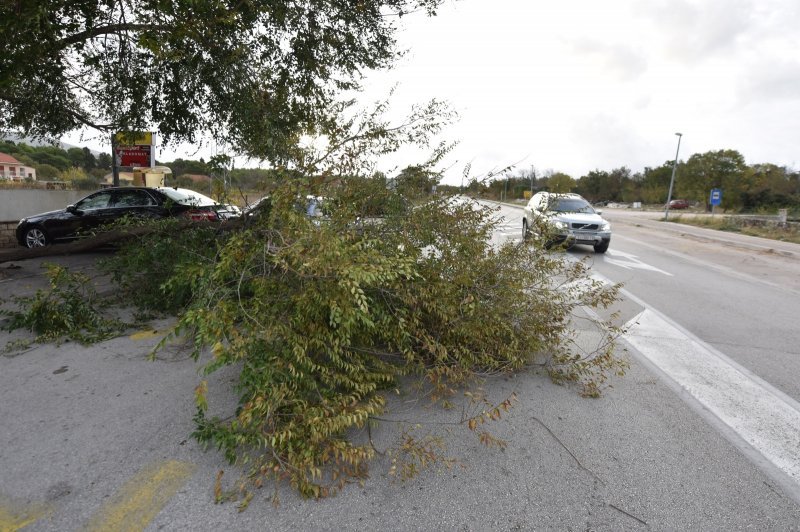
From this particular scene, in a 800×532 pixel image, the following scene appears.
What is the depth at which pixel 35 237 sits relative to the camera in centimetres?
1006

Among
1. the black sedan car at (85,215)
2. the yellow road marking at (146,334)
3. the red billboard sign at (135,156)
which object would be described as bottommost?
the yellow road marking at (146,334)

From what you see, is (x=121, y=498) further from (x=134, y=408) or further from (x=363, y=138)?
(x=363, y=138)

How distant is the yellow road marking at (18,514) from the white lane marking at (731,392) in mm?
4156

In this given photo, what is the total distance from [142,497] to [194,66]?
20.1 feet

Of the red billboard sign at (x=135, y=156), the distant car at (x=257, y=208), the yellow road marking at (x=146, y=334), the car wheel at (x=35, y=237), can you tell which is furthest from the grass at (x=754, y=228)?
the car wheel at (x=35, y=237)

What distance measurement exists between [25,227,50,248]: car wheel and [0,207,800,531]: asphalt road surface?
771 cm

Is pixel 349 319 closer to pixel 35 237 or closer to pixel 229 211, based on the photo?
pixel 229 211

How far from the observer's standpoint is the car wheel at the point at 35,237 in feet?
32.9

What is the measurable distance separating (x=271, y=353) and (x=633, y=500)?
7.50 ft

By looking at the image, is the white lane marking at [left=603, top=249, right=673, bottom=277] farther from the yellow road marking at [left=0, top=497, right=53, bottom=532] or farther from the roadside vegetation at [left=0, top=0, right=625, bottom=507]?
the yellow road marking at [left=0, top=497, right=53, bottom=532]

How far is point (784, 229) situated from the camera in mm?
21797

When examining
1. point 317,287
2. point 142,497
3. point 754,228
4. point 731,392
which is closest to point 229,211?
point 317,287

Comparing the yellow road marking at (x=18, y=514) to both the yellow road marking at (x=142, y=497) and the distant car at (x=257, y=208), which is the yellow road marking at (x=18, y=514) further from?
the distant car at (x=257, y=208)

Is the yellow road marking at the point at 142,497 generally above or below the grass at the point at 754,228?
below
